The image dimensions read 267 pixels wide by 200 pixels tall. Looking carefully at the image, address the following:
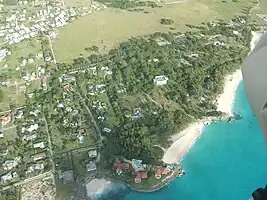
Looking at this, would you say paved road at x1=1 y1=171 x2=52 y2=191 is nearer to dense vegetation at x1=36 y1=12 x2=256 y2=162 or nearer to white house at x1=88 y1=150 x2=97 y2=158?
white house at x1=88 y1=150 x2=97 y2=158

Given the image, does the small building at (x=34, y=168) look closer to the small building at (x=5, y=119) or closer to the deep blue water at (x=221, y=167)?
the deep blue water at (x=221, y=167)

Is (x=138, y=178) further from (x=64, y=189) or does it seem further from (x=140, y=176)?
(x=64, y=189)

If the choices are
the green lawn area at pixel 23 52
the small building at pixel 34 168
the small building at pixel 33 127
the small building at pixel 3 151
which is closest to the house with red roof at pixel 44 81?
the green lawn area at pixel 23 52

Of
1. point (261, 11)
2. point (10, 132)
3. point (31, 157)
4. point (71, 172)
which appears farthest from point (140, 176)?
point (261, 11)

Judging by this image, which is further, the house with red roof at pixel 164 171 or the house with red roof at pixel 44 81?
the house with red roof at pixel 44 81

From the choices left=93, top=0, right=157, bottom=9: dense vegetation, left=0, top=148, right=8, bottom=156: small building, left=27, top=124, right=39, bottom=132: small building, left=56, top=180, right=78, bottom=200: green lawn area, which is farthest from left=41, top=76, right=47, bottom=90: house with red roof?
left=93, top=0, right=157, bottom=9: dense vegetation

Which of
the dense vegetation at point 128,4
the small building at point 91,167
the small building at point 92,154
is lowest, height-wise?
the small building at point 91,167
